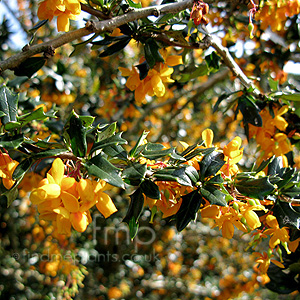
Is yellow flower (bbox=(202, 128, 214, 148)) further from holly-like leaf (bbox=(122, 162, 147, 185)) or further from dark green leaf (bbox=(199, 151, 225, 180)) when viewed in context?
holly-like leaf (bbox=(122, 162, 147, 185))

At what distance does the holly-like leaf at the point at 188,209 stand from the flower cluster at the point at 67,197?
19cm

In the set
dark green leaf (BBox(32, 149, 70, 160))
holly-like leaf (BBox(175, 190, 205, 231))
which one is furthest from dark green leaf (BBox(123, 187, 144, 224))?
dark green leaf (BBox(32, 149, 70, 160))

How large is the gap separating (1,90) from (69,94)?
4.99ft

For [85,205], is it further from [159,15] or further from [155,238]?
[155,238]

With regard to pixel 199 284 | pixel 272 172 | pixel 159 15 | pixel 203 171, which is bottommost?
pixel 199 284

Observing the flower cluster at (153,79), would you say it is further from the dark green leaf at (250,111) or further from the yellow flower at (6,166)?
the yellow flower at (6,166)

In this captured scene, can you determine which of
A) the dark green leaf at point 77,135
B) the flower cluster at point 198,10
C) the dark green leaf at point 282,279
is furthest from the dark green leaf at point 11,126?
the dark green leaf at point 282,279

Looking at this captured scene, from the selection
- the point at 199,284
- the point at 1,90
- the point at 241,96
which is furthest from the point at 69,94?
the point at 199,284

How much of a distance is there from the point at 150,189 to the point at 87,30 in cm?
51

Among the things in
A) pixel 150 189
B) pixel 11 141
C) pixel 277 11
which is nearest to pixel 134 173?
pixel 150 189

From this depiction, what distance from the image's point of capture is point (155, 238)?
10.5ft

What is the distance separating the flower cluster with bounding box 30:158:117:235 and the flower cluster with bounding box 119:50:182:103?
0.50 meters

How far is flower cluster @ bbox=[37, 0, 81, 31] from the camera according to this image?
873 mm

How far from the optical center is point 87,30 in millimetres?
934
